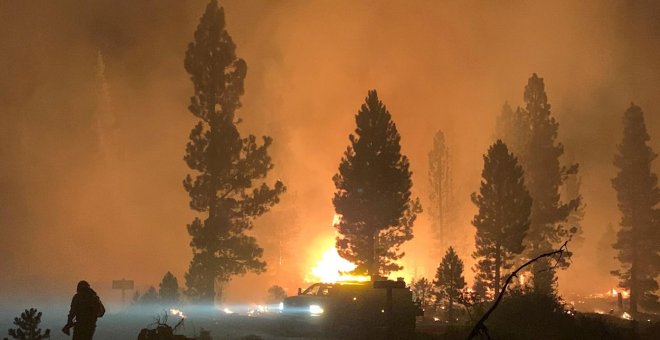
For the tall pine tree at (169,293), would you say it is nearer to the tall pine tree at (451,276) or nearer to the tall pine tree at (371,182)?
the tall pine tree at (371,182)

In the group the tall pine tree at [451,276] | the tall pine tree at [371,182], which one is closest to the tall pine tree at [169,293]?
the tall pine tree at [371,182]

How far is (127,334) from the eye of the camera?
2103 centimetres

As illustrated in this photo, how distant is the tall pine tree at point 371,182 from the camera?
34.6 m

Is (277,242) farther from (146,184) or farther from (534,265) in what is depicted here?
(534,265)

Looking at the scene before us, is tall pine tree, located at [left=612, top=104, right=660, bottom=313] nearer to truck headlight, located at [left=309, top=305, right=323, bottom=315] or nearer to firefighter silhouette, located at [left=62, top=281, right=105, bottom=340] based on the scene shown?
truck headlight, located at [left=309, top=305, right=323, bottom=315]

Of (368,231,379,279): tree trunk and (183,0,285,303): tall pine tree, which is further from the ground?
(183,0,285,303): tall pine tree

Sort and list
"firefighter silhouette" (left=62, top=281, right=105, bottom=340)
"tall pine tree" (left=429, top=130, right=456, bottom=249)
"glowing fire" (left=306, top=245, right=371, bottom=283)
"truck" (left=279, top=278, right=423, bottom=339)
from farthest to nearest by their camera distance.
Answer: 1. "tall pine tree" (left=429, top=130, right=456, bottom=249)
2. "glowing fire" (left=306, top=245, right=371, bottom=283)
3. "truck" (left=279, top=278, right=423, bottom=339)
4. "firefighter silhouette" (left=62, top=281, right=105, bottom=340)

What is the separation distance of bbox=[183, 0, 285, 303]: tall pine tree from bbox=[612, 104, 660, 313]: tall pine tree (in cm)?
3284

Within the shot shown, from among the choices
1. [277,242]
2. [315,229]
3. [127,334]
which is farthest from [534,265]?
[315,229]

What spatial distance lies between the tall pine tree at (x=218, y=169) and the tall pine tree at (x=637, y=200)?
108ft

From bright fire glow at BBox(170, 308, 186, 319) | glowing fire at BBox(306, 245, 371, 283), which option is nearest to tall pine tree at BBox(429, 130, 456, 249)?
glowing fire at BBox(306, 245, 371, 283)

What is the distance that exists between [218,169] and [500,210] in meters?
17.2

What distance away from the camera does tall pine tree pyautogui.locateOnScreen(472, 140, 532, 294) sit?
35.8m

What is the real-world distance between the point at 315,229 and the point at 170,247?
19.4 m
